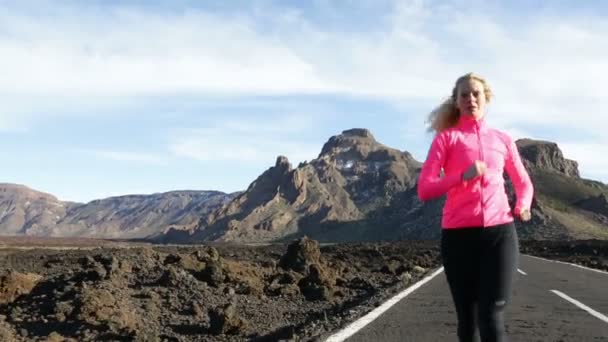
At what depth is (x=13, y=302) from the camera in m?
11.7

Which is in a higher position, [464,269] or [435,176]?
[435,176]

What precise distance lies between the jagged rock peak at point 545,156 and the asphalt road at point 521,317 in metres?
171

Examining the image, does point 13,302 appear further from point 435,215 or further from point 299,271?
point 435,215

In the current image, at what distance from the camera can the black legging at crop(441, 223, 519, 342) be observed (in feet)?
A: 13.6

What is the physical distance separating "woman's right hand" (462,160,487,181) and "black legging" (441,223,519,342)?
0.35 metres

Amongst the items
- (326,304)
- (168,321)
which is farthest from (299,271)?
(168,321)

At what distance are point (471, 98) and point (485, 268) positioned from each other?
105cm

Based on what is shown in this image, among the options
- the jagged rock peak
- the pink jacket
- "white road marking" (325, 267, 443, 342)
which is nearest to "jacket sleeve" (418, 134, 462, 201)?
the pink jacket

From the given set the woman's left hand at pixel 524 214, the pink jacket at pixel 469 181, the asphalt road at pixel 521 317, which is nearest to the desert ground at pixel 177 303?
the asphalt road at pixel 521 317

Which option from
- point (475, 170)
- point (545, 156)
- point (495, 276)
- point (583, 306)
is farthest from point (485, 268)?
point (545, 156)

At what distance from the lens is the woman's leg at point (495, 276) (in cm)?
414

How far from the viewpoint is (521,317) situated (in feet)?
32.7

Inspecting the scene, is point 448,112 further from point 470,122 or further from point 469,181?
point 469,181

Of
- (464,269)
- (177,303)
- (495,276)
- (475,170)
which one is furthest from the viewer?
(177,303)
